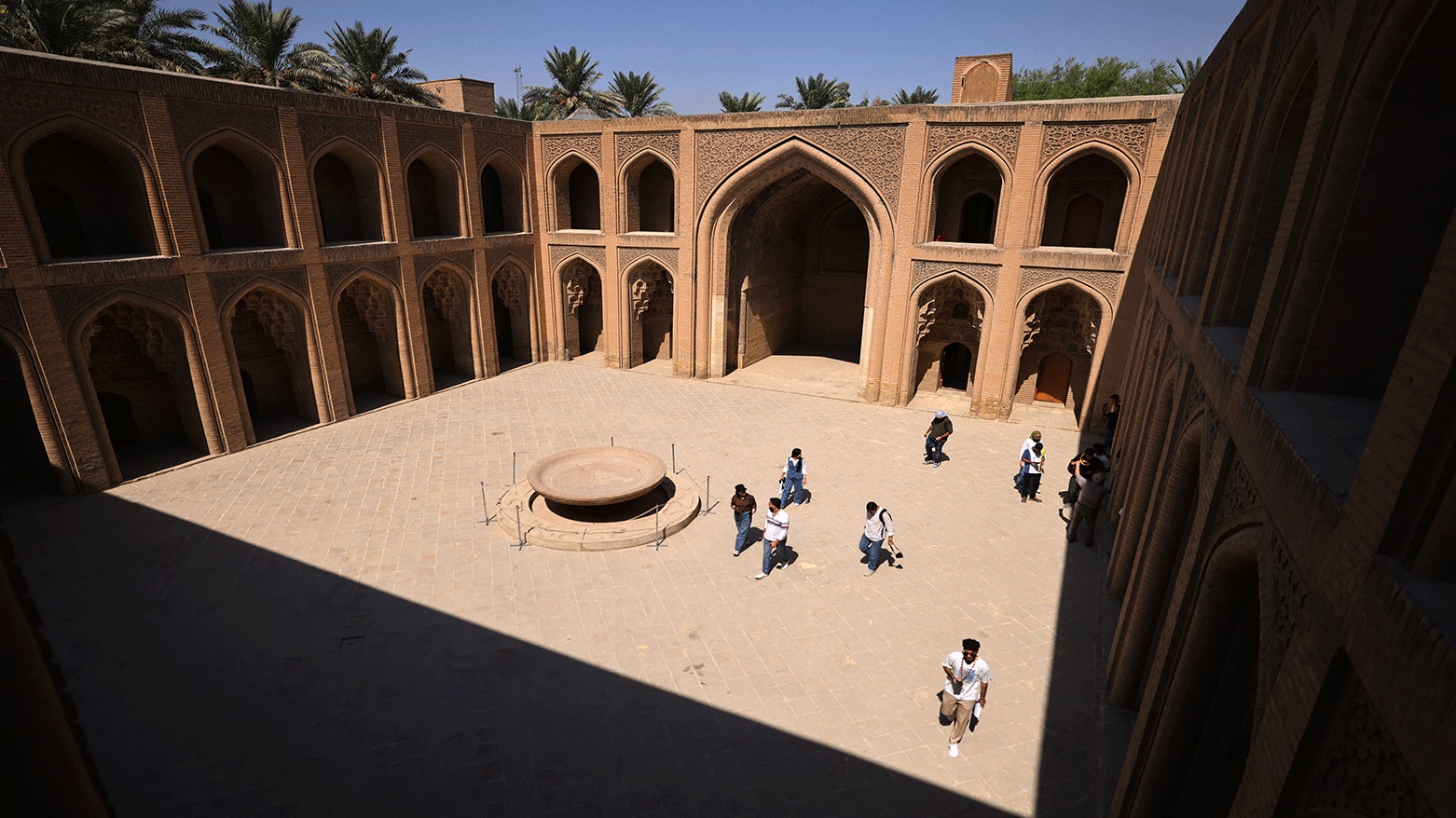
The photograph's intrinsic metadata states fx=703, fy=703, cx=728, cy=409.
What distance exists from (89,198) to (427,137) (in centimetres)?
540

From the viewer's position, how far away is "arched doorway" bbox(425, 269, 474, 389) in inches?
613

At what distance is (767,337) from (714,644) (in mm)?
12180

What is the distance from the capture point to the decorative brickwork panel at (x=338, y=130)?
11828 mm

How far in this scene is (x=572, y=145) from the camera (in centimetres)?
1602

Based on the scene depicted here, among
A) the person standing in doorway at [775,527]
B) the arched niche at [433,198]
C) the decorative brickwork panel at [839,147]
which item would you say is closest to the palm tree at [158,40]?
the arched niche at [433,198]

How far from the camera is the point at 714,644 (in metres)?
6.86

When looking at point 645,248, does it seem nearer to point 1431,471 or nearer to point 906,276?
point 906,276

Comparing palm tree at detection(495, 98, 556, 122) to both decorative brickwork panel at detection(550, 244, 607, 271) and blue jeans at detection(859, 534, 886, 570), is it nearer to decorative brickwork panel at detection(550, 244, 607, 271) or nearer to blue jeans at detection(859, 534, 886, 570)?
decorative brickwork panel at detection(550, 244, 607, 271)

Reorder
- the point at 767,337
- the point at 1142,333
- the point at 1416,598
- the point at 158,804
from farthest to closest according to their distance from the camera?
the point at 767,337
the point at 1142,333
the point at 158,804
the point at 1416,598

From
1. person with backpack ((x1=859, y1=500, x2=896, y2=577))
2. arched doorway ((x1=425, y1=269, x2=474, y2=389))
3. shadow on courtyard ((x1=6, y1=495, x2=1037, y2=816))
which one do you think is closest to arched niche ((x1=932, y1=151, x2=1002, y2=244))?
person with backpack ((x1=859, y1=500, x2=896, y2=577))

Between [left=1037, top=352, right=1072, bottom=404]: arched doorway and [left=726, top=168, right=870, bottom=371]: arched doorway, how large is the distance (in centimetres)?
497

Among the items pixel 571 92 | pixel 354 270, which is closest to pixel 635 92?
pixel 571 92

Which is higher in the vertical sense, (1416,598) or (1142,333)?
(1416,598)

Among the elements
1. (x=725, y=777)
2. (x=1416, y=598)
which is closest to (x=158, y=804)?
(x=725, y=777)
